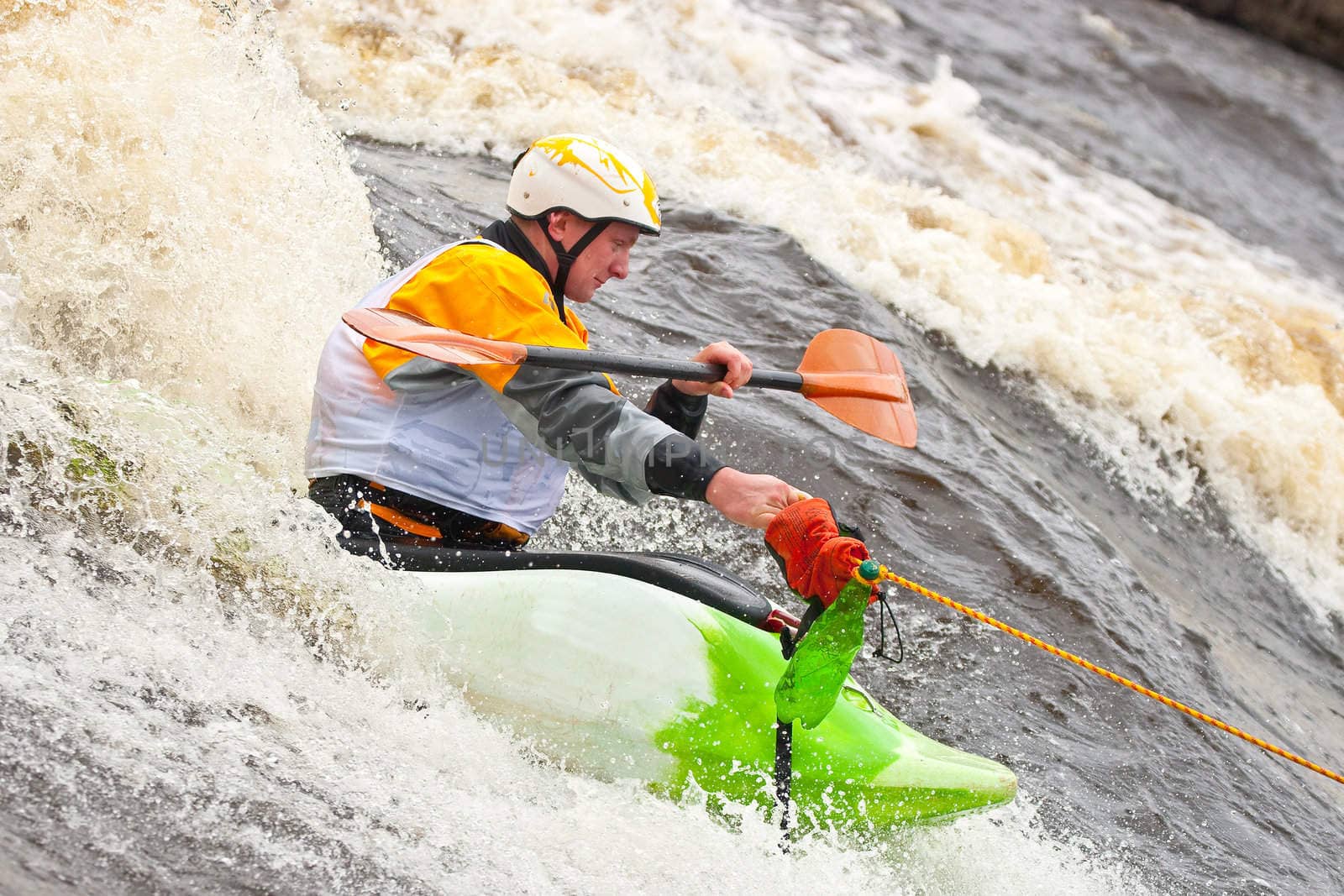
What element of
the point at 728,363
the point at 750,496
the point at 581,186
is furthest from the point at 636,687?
the point at 581,186

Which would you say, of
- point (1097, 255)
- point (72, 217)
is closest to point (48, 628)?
point (72, 217)

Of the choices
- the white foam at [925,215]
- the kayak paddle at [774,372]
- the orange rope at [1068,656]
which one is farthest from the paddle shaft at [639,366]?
the white foam at [925,215]

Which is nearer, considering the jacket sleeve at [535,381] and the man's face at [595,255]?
the jacket sleeve at [535,381]

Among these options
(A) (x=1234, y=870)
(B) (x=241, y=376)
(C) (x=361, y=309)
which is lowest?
(A) (x=1234, y=870)

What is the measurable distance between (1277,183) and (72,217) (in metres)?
13.6

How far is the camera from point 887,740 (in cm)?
303

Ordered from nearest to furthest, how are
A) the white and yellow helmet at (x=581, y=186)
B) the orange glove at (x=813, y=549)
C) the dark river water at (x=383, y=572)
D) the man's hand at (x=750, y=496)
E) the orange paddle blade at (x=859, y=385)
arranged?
the dark river water at (x=383, y=572), the orange glove at (x=813, y=549), the man's hand at (x=750, y=496), the white and yellow helmet at (x=581, y=186), the orange paddle blade at (x=859, y=385)

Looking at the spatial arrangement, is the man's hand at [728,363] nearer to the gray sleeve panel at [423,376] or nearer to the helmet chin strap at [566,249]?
the helmet chin strap at [566,249]

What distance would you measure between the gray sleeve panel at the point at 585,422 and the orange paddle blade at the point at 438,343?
0.07 m

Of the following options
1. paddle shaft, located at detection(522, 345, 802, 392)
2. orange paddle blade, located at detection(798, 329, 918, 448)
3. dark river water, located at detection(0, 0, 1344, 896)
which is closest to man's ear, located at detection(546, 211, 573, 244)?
paddle shaft, located at detection(522, 345, 802, 392)

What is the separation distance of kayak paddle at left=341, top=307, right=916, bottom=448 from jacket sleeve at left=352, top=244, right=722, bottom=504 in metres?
0.05

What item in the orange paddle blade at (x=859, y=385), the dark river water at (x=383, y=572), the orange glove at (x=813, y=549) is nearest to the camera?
the dark river water at (x=383, y=572)

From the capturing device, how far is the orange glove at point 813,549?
2500mm

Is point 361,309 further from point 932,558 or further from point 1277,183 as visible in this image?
point 1277,183
